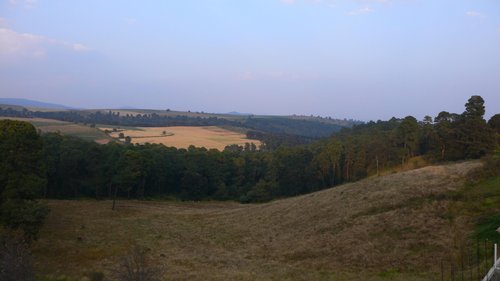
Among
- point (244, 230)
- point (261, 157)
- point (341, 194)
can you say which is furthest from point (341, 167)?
point (244, 230)

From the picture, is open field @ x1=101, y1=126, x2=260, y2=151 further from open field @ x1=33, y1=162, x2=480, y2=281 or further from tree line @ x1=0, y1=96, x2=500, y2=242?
open field @ x1=33, y1=162, x2=480, y2=281

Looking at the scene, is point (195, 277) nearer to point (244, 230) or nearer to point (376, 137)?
point (244, 230)

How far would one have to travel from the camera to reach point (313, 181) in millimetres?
72812

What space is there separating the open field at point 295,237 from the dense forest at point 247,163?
11016 millimetres

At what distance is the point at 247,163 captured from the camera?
3132 inches

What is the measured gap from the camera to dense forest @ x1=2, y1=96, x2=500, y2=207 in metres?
48.3

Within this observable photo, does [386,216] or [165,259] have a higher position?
[386,216]

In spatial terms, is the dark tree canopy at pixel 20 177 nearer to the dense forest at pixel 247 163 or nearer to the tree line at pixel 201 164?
the tree line at pixel 201 164

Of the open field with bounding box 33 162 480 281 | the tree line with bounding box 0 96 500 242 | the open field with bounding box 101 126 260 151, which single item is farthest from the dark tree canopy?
the open field with bounding box 101 126 260 151

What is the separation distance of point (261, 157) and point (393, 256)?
5990cm

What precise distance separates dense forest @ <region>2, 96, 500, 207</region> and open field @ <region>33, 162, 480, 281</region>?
36.1 ft

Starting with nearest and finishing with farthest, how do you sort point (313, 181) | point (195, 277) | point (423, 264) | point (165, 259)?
1. point (423, 264)
2. point (195, 277)
3. point (165, 259)
4. point (313, 181)

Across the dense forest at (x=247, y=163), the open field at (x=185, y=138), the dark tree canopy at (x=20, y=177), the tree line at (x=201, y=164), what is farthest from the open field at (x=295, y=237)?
the open field at (x=185, y=138)

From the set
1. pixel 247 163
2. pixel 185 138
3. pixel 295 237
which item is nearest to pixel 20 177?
pixel 295 237
